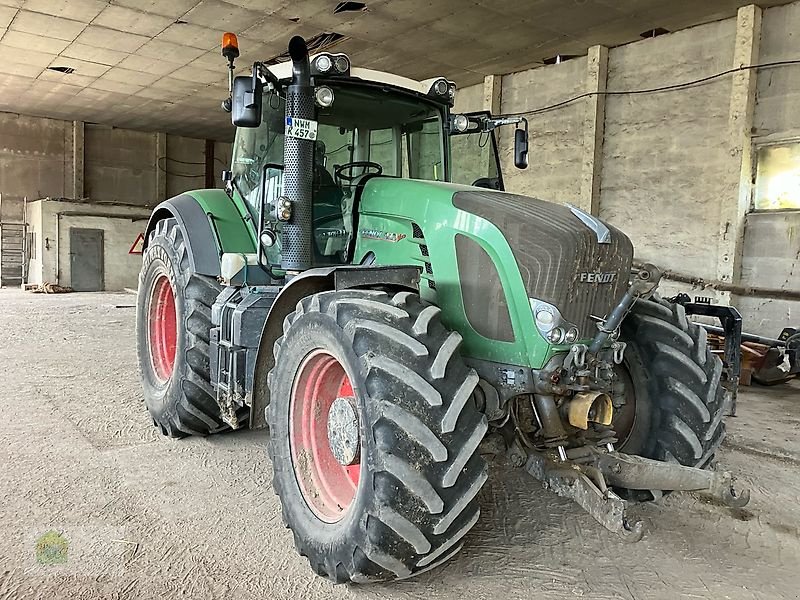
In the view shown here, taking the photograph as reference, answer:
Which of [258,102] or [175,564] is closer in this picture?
[175,564]

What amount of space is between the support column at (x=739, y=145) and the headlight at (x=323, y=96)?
6169mm

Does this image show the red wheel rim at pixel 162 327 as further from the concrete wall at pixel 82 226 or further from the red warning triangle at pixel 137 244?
the concrete wall at pixel 82 226

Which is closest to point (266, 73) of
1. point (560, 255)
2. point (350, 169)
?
point (350, 169)

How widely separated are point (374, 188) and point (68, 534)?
6.78 ft

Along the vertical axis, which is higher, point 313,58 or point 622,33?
point 622,33

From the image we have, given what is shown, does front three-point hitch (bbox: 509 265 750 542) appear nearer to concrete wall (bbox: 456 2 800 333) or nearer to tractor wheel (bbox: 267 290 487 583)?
tractor wheel (bbox: 267 290 487 583)

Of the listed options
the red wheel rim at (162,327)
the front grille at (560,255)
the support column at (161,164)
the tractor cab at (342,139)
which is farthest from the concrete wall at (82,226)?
the front grille at (560,255)

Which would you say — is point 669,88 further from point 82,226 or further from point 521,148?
point 82,226

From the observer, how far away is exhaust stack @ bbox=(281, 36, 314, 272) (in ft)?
10.3

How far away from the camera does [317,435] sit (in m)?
2.71

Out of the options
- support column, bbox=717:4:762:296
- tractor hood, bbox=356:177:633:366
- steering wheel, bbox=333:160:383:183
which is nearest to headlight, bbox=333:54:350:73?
steering wheel, bbox=333:160:383:183

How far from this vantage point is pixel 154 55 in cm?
1041

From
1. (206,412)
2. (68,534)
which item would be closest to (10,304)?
(206,412)

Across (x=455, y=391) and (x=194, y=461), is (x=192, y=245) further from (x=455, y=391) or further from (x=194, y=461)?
(x=455, y=391)
